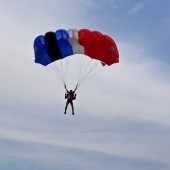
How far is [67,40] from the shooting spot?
79.9m

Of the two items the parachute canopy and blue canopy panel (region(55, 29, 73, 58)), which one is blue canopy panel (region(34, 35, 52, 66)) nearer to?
the parachute canopy

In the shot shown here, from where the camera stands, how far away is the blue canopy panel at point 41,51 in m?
80.2

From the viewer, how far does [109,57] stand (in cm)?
8044

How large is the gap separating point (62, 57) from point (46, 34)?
2.66 m

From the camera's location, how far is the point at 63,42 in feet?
262

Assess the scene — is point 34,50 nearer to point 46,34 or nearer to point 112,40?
point 46,34

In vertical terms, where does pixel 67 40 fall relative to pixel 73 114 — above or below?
above

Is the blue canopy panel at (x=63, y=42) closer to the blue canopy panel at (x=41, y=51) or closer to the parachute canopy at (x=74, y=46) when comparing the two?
the parachute canopy at (x=74, y=46)

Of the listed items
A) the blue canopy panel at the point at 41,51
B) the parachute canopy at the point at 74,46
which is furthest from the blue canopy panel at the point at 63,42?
the blue canopy panel at the point at 41,51

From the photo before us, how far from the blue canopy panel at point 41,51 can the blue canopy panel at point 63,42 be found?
1.39 metres

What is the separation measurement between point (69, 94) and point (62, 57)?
406 cm

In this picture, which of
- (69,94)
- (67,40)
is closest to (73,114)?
(69,94)

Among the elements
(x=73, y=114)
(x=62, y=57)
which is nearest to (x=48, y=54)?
(x=62, y=57)

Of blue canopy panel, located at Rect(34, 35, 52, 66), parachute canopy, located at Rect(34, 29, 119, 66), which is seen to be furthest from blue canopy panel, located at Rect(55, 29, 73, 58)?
blue canopy panel, located at Rect(34, 35, 52, 66)
